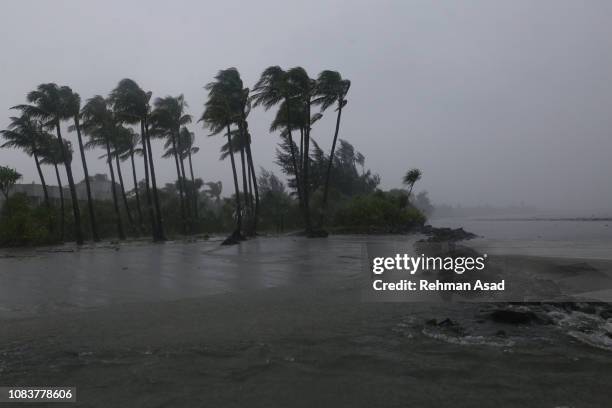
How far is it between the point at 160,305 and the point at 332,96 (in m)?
22.3

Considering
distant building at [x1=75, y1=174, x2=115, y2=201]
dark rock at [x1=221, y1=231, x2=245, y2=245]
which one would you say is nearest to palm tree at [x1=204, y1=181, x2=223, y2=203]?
distant building at [x1=75, y1=174, x2=115, y2=201]

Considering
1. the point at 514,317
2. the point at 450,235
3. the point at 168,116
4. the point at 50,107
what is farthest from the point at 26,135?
the point at 514,317

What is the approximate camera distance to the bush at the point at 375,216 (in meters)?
29.4

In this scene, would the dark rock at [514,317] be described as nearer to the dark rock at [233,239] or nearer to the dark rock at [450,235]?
the dark rock at [450,235]

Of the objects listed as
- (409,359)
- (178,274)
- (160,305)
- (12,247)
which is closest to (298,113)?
(12,247)

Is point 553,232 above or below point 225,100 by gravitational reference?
below

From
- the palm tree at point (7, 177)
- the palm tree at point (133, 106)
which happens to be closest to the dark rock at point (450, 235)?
the palm tree at point (133, 106)

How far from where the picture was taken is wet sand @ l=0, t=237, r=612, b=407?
107 inches

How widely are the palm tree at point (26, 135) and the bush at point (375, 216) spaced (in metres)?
20.6

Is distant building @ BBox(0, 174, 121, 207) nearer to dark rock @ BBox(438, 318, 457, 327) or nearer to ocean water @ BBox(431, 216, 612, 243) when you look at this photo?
ocean water @ BBox(431, 216, 612, 243)

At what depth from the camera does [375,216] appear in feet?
97.6

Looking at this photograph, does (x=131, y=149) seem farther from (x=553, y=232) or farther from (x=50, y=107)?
(x=553, y=232)

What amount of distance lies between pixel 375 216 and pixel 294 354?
26688mm

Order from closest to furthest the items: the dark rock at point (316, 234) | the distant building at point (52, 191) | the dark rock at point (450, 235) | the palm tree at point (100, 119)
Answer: the dark rock at point (450, 235) → the dark rock at point (316, 234) → the palm tree at point (100, 119) → the distant building at point (52, 191)
